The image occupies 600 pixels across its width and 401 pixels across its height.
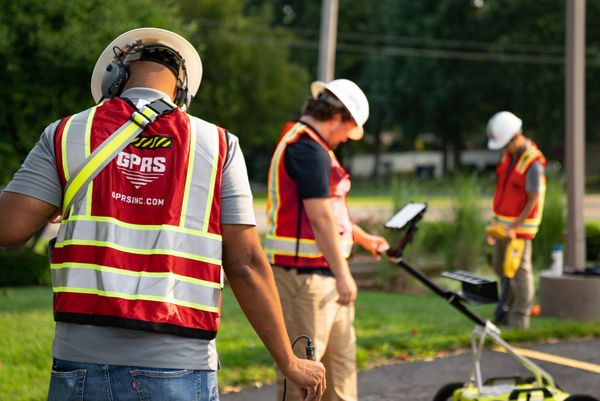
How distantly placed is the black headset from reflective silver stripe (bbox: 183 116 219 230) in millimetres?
247

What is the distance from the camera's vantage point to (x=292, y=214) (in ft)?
15.1

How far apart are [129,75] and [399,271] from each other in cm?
954

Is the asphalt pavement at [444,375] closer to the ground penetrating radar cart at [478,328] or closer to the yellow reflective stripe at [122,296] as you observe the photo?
the ground penetrating radar cart at [478,328]

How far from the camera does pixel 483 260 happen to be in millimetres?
13047

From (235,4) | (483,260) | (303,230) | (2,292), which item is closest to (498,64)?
(235,4)

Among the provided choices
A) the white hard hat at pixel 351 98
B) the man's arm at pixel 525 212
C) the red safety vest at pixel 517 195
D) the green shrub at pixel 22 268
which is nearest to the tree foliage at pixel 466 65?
the green shrub at pixel 22 268

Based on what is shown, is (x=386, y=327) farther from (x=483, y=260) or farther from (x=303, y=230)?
(x=483, y=260)

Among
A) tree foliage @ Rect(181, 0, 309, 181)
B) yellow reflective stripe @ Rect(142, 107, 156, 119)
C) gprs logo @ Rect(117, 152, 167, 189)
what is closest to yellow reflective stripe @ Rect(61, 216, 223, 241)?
gprs logo @ Rect(117, 152, 167, 189)

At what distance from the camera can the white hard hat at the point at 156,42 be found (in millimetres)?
2768

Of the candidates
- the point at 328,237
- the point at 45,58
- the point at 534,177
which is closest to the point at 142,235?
the point at 328,237

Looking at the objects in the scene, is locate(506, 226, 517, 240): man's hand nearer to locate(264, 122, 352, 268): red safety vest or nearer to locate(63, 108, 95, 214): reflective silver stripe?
locate(264, 122, 352, 268): red safety vest

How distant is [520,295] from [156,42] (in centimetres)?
652

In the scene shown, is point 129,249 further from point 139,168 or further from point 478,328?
point 478,328

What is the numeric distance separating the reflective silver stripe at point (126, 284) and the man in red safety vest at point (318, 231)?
199 cm
